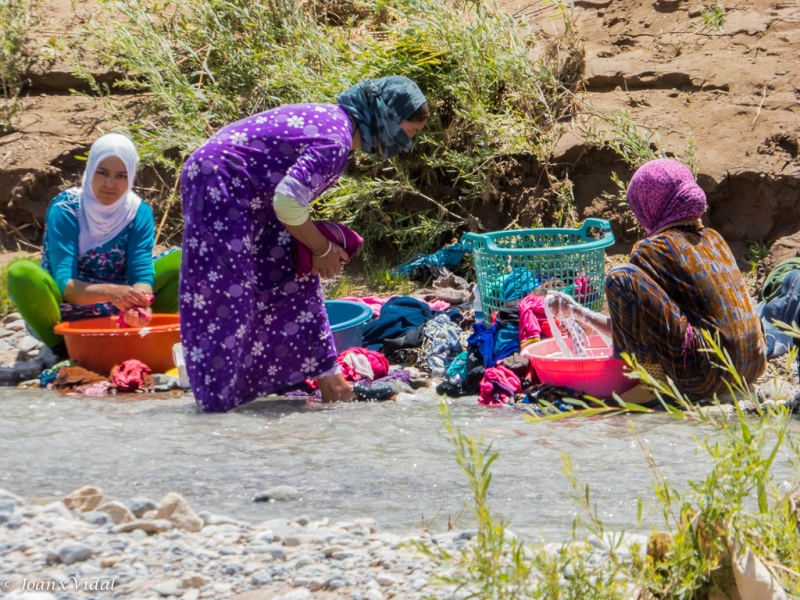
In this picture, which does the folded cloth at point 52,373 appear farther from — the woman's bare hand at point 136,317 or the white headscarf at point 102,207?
the white headscarf at point 102,207

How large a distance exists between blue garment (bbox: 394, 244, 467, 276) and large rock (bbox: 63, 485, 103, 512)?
3.98 m

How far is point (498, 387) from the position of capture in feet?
15.1

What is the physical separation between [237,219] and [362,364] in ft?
4.19

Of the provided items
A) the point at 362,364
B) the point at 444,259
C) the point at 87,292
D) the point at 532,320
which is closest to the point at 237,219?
the point at 362,364

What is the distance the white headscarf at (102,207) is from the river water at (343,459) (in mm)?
1121

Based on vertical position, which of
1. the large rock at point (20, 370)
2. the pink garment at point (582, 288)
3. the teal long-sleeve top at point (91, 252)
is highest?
the teal long-sleeve top at point (91, 252)

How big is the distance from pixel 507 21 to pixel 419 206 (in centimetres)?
142

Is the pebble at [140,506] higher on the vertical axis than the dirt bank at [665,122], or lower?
lower

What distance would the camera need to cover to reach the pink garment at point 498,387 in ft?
15.0

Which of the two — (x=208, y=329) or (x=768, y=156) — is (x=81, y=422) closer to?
(x=208, y=329)

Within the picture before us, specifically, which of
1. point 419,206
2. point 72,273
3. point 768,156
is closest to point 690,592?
point 72,273

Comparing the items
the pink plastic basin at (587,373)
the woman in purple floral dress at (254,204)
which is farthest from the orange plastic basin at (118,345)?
the pink plastic basin at (587,373)

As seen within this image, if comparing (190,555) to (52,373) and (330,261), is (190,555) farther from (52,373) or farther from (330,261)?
(52,373)

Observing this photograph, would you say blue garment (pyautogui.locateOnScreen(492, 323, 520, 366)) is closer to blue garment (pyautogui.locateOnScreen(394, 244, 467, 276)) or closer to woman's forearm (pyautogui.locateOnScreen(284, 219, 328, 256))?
woman's forearm (pyautogui.locateOnScreen(284, 219, 328, 256))
